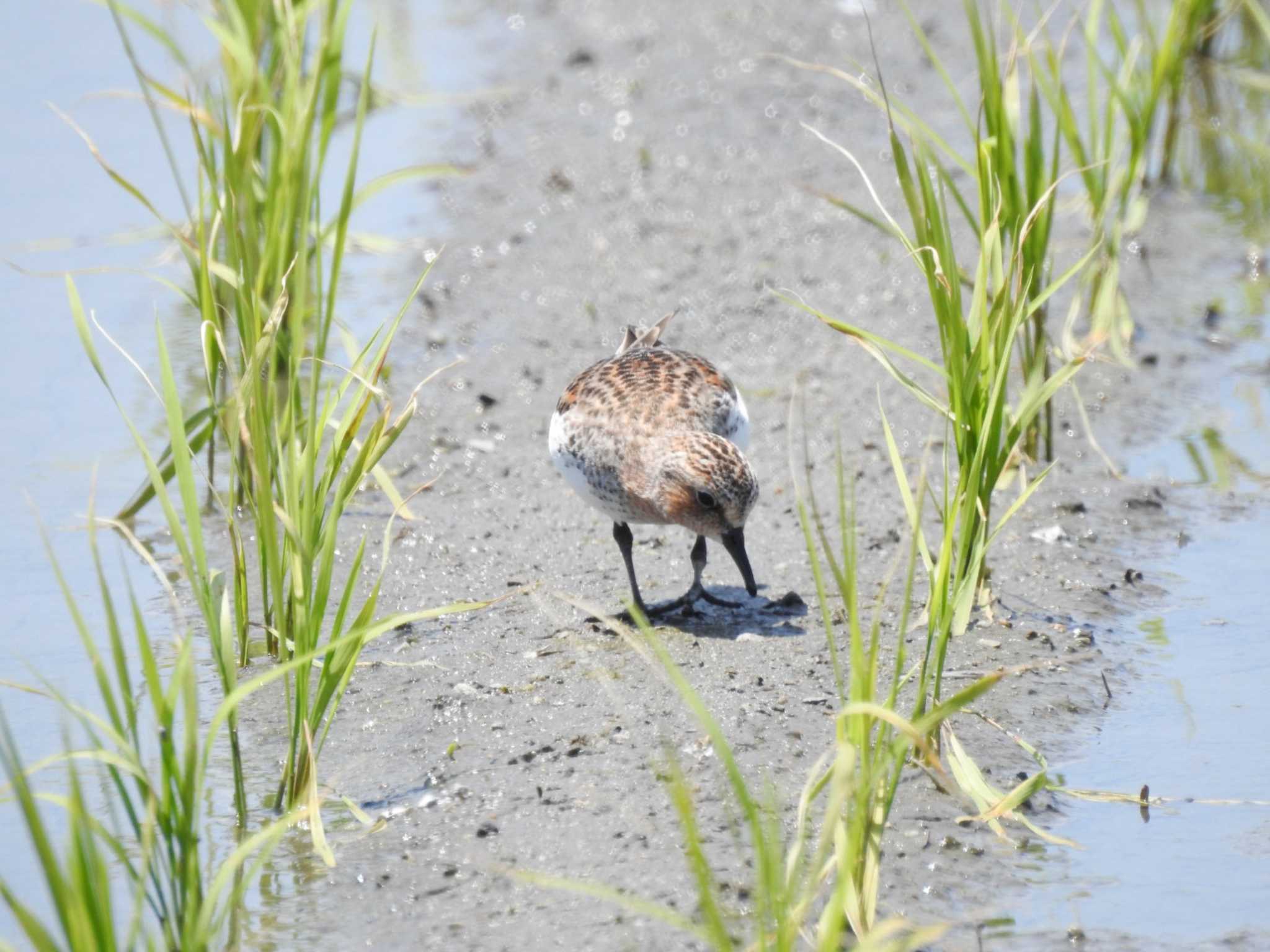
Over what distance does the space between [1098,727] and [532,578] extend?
7.65 ft

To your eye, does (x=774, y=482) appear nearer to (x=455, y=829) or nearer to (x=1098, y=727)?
(x=1098, y=727)

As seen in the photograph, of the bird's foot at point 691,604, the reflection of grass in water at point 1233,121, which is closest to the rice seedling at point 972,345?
the bird's foot at point 691,604

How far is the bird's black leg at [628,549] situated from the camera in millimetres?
6008

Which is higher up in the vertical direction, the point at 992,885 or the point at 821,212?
the point at 821,212

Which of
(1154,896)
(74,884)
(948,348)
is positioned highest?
(948,348)

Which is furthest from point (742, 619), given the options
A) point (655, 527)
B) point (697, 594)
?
point (655, 527)

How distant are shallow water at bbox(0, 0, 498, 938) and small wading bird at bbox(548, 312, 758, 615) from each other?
5.21 feet

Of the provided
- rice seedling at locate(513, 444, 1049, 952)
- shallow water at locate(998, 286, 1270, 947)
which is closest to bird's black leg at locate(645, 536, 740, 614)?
rice seedling at locate(513, 444, 1049, 952)

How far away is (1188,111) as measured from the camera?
1131cm

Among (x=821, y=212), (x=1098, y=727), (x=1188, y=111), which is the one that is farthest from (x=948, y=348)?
(x=1188, y=111)

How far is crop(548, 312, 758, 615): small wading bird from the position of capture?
5.53m

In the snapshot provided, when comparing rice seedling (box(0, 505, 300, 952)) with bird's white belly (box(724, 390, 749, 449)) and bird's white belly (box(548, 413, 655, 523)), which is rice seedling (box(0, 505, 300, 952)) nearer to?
bird's white belly (box(548, 413, 655, 523))

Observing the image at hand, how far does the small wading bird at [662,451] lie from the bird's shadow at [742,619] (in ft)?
0.12

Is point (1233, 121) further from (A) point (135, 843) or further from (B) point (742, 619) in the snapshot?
(A) point (135, 843)
